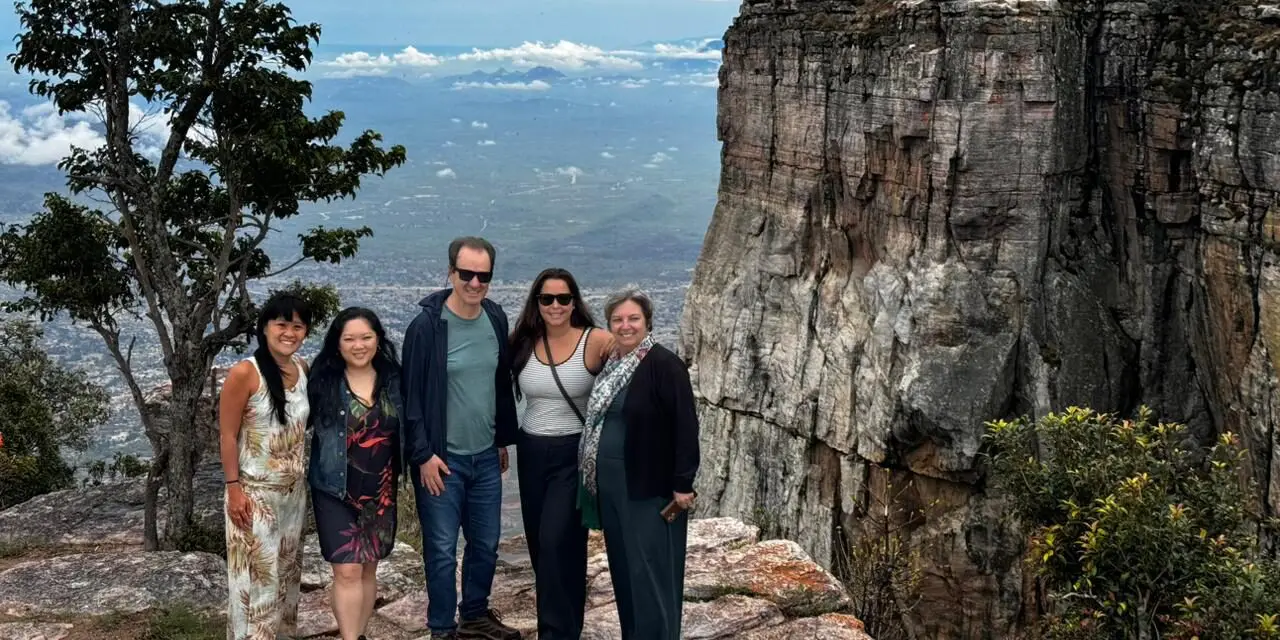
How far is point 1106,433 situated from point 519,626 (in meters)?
6.69

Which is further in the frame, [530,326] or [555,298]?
[530,326]

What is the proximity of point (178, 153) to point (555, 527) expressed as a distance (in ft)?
41.9

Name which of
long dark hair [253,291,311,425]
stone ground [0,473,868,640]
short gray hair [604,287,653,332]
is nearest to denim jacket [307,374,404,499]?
long dark hair [253,291,311,425]

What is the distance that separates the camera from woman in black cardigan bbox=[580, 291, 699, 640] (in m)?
8.44

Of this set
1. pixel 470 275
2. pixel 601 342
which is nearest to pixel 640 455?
pixel 601 342

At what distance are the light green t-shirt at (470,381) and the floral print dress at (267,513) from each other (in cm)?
122

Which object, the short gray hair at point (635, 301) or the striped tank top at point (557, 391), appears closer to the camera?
the short gray hair at point (635, 301)

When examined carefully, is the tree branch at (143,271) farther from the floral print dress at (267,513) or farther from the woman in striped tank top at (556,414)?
the woman in striped tank top at (556,414)

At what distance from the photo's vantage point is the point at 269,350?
29.2 ft

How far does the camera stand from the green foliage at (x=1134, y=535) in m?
10.5

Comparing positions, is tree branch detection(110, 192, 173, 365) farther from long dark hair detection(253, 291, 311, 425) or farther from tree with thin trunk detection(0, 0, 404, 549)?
long dark hair detection(253, 291, 311, 425)

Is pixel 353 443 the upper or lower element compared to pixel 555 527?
upper

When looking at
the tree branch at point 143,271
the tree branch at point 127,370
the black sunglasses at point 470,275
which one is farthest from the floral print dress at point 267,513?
the tree branch at point 127,370

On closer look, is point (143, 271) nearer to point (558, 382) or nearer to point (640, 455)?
point (558, 382)
